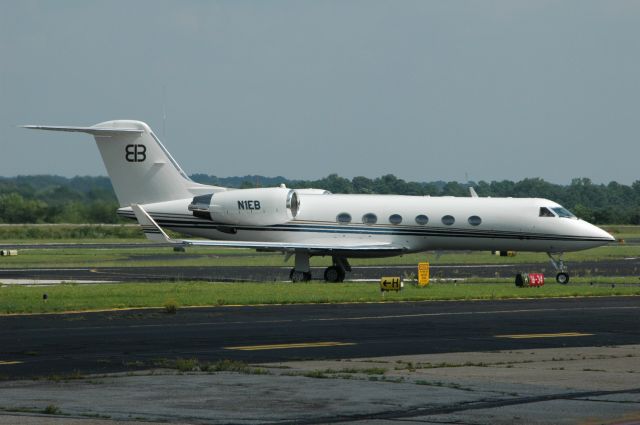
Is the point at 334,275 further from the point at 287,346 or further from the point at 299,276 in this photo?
the point at 287,346

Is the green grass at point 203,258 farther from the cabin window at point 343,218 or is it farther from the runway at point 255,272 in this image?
the cabin window at point 343,218

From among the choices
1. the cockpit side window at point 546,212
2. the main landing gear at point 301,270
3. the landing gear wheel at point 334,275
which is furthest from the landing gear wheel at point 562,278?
the main landing gear at point 301,270

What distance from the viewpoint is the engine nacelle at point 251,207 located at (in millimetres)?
46531

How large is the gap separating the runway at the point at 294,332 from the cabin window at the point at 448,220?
39.2ft

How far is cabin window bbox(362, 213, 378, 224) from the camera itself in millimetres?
46688

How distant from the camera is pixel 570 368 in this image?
19.0m

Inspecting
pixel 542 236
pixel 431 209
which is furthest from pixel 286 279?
pixel 542 236

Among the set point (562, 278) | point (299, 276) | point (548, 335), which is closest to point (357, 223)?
point (299, 276)

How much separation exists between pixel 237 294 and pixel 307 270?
10003 millimetres

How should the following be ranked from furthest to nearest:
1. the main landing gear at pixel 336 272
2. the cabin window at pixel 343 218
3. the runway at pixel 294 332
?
the cabin window at pixel 343 218 → the main landing gear at pixel 336 272 → the runway at pixel 294 332

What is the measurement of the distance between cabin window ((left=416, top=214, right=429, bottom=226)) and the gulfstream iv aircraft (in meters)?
0.04

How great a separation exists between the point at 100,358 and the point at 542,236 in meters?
28.1

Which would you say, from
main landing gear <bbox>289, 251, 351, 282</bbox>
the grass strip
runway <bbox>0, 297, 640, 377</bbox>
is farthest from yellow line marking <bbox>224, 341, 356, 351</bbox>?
main landing gear <bbox>289, 251, 351, 282</bbox>

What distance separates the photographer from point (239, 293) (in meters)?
36.7
